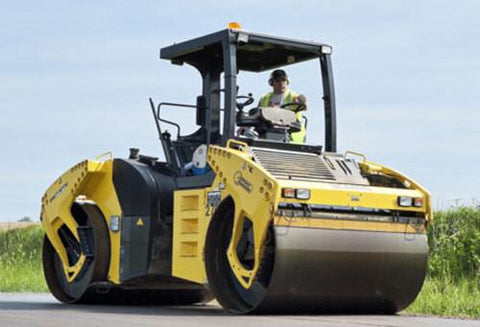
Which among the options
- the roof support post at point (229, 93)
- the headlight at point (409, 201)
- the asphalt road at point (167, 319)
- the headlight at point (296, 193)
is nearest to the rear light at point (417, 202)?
the headlight at point (409, 201)

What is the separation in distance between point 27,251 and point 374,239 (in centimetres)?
1664

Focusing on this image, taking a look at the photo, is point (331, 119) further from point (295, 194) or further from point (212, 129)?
point (295, 194)

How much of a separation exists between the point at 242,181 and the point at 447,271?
6505 mm

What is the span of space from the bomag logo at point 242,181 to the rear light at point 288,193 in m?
0.37

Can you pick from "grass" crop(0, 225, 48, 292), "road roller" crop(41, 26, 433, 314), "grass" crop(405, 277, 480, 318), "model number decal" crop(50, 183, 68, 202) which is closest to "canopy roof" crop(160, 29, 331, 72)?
"road roller" crop(41, 26, 433, 314)

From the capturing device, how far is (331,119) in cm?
1178

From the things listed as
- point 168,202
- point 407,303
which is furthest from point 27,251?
point 407,303

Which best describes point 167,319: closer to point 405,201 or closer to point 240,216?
point 240,216

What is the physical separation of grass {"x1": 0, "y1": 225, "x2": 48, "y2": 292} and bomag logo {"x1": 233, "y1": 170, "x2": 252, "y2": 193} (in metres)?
7.11

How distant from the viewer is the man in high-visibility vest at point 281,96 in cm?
1156

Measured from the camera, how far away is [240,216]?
1008 centimetres

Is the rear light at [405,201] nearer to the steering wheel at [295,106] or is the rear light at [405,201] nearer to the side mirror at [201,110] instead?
the steering wheel at [295,106]

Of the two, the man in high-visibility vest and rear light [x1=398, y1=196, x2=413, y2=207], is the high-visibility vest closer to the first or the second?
the man in high-visibility vest

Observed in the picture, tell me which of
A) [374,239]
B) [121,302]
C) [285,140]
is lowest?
[121,302]
